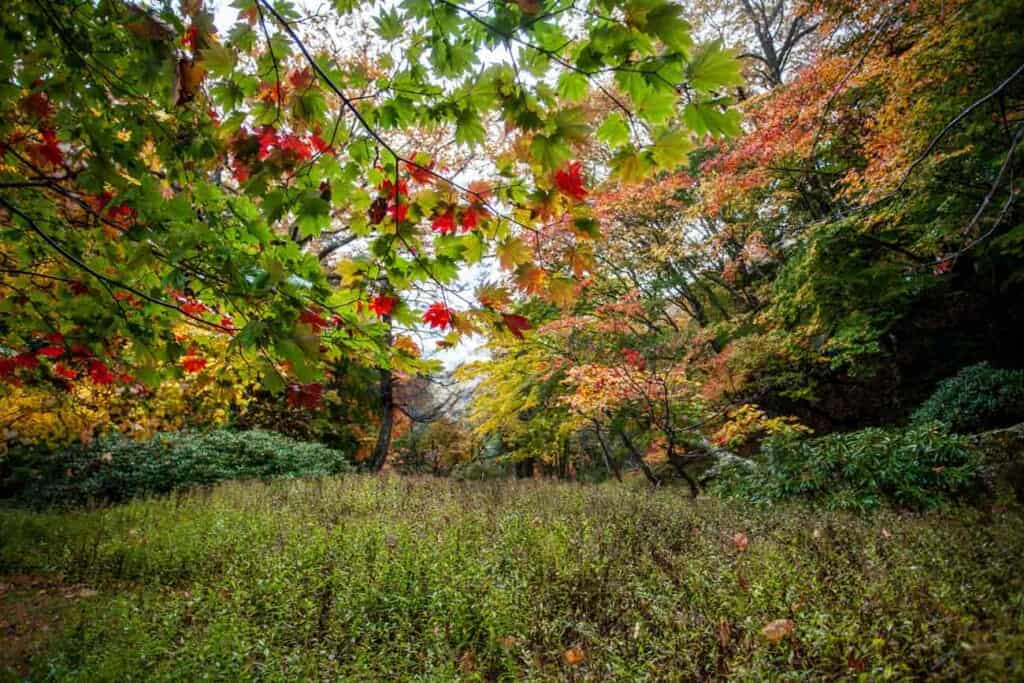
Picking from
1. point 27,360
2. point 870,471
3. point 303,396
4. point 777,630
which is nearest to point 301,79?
point 303,396

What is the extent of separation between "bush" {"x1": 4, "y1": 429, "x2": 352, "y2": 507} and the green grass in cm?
383

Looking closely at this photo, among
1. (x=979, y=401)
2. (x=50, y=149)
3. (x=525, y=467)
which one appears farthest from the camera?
(x=525, y=467)

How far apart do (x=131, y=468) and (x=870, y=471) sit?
1301 centimetres

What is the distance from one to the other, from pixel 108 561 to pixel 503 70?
710cm

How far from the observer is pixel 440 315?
188 centimetres

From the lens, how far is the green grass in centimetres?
261

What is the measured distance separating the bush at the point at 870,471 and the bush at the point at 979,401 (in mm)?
1547

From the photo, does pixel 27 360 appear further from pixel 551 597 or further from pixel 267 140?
pixel 551 597

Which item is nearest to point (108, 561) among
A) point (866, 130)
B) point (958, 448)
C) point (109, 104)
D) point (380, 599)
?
point (380, 599)

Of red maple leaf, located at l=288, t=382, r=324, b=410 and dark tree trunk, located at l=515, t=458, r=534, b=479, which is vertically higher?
red maple leaf, located at l=288, t=382, r=324, b=410

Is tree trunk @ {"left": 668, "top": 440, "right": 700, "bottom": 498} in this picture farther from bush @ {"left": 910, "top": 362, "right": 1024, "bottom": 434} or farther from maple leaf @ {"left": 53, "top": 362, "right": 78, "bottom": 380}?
maple leaf @ {"left": 53, "top": 362, "right": 78, "bottom": 380}

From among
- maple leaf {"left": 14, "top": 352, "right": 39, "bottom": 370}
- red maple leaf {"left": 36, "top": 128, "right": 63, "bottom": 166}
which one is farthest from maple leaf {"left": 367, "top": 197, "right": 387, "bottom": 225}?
maple leaf {"left": 14, "top": 352, "right": 39, "bottom": 370}

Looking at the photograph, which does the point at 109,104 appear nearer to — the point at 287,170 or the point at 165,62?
the point at 165,62

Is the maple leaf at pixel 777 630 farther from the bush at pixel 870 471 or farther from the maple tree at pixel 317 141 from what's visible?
the bush at pixel 870 471
